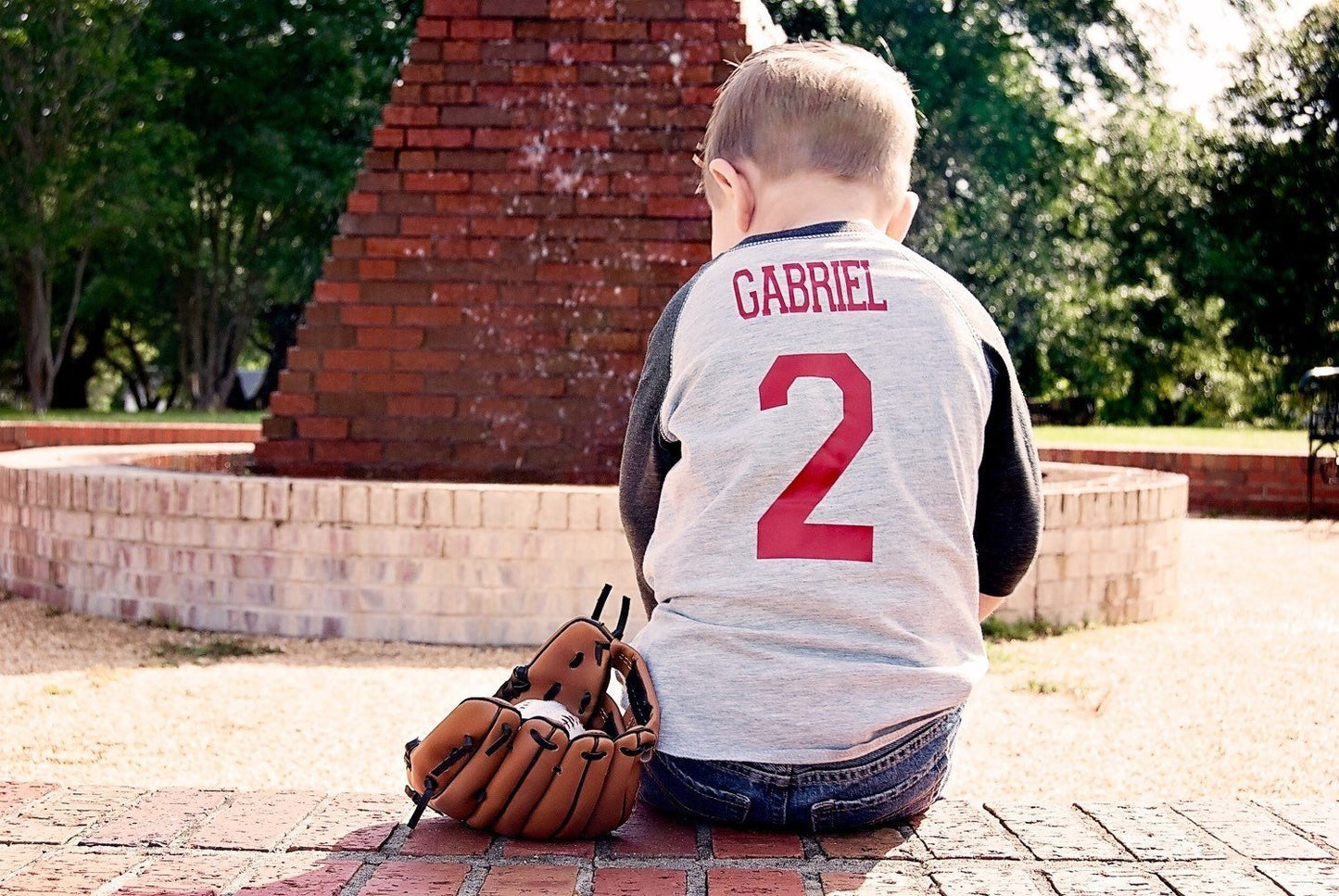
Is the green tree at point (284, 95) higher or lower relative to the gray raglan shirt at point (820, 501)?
higher

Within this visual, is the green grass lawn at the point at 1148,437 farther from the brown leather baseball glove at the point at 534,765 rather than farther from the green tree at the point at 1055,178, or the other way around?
the brown leather baseball glove at the point at 534,765

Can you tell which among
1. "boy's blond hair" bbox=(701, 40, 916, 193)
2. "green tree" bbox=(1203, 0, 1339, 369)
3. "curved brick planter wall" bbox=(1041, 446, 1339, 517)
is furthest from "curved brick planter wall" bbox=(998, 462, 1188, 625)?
"green tree" bbox=(1203, 0, 1339, 369)

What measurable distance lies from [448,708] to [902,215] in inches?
103

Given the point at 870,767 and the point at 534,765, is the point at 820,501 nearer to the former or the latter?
the point at 870,767

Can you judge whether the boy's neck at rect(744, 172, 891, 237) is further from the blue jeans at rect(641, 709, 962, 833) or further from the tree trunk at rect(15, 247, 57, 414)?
the tree trunk at rect(15, 247, 57, 414)

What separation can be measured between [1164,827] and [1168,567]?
4.74m

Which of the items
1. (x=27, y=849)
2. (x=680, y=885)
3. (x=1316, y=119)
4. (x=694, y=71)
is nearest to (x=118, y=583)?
(x=694, y=71)

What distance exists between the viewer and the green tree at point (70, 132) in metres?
22.2

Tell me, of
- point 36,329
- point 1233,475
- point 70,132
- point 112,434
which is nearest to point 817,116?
point 1233,475

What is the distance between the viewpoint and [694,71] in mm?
6539

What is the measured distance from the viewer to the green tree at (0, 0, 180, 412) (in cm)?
2219

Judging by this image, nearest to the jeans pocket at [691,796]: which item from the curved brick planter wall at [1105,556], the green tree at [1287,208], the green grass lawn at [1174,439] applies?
the curved brick planter wall at [1105,556]

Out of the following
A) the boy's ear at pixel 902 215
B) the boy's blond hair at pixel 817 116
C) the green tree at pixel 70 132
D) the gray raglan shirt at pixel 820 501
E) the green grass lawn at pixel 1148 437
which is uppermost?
the green tree at pixel 70 132

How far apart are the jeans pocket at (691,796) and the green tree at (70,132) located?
2233 centimetres
